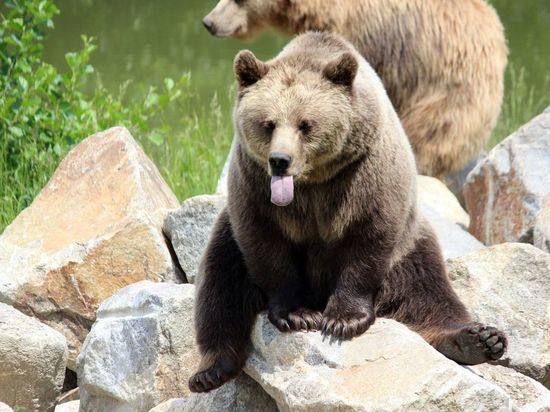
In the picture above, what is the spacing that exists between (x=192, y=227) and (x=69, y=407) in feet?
3.76

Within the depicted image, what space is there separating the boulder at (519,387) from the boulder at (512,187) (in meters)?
1.65

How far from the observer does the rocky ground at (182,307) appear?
4.16m

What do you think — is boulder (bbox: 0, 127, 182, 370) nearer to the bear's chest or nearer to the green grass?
the green grass

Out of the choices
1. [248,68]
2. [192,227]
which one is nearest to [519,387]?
[248,68]

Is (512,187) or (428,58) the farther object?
(428,58)

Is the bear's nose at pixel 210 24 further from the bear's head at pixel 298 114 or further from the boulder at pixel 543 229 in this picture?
the bear's head at pixel 298 114

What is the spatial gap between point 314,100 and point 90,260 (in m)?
2.10

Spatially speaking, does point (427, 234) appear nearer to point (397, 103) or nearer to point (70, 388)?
point (70, 388)

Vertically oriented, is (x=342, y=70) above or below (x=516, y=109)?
above

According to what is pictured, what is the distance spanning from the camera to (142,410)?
16.6 feet

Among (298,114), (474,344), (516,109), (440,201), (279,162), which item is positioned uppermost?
(298,114)

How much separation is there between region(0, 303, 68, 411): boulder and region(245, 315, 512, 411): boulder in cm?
112

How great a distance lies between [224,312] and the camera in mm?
4641

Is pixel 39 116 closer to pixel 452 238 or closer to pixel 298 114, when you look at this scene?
pixel 452 238
